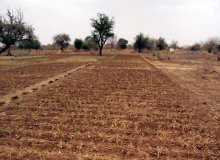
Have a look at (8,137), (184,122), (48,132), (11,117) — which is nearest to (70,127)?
(48,132)

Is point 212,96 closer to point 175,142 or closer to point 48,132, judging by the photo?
point 175,142

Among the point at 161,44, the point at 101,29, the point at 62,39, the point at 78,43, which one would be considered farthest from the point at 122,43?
the point at 101,29

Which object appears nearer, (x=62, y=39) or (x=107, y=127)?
(x=107, y=127)

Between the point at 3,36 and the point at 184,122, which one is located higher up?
the point at 3,36

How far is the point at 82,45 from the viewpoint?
97625 millimetres

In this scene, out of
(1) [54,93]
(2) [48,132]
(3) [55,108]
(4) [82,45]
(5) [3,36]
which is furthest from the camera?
(4) [82,45]

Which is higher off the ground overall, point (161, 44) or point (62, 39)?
point (62, 39)

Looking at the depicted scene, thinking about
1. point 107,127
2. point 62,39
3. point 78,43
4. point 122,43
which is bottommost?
point 107,127

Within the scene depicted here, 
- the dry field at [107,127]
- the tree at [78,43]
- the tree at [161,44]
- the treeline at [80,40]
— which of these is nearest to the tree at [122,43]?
the treeline at [80,40]

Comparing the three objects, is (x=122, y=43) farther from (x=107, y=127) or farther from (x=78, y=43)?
(x=107, y=127)

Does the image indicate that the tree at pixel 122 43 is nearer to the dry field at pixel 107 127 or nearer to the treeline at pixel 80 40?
the treeline at pixel 80 40

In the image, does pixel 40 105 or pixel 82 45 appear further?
pixel 82 45

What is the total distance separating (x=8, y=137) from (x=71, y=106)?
3706mm

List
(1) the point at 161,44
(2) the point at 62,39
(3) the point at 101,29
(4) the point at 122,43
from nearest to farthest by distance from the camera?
(3) the point at 101,29, (1) the point at 161,44, (2) the point at 62,39, (4) the point at 122,43
